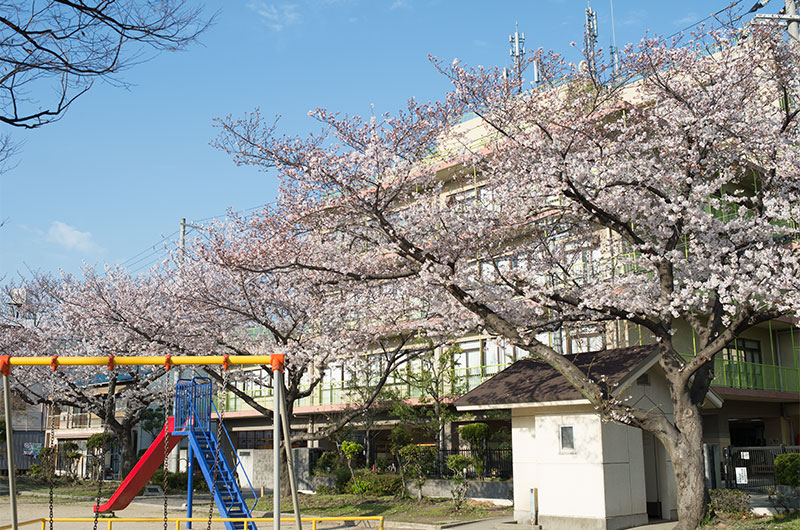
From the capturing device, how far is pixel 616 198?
14.6 metres

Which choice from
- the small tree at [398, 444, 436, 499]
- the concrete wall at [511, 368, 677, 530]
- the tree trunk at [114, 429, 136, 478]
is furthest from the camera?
the tree trunk at [114, 429, 136, 478]

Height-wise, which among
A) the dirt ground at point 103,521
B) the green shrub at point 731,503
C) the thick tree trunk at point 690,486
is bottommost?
the dirt ground at point 103,521

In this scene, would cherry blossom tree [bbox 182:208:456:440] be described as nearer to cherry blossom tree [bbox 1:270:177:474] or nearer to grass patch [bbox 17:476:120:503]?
cherry blossom tree [bbox 1:270:177:474]

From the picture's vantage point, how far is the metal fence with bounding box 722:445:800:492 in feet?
70.8

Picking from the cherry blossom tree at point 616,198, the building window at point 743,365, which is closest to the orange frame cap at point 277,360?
the cherry blossom tree at point 616,198

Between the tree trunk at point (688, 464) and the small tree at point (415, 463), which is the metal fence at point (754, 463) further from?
the small tree at point (415, 463)

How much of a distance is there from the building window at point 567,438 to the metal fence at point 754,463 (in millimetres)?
7897

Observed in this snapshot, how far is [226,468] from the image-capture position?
17.2 metres

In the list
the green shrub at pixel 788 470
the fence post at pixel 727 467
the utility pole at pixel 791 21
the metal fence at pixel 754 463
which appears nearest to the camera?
the utility pole at pixel 791 21

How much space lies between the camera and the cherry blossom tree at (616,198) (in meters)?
13.7

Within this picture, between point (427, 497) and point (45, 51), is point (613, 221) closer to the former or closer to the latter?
point (45, 51)

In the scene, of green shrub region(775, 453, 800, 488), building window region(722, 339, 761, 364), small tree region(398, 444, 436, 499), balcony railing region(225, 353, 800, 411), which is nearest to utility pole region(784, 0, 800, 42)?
green shrub region(775, 453, 800, 488)

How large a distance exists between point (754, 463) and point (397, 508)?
37.5ft

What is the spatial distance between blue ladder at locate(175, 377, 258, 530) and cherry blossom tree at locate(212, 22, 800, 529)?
5.06 metres
